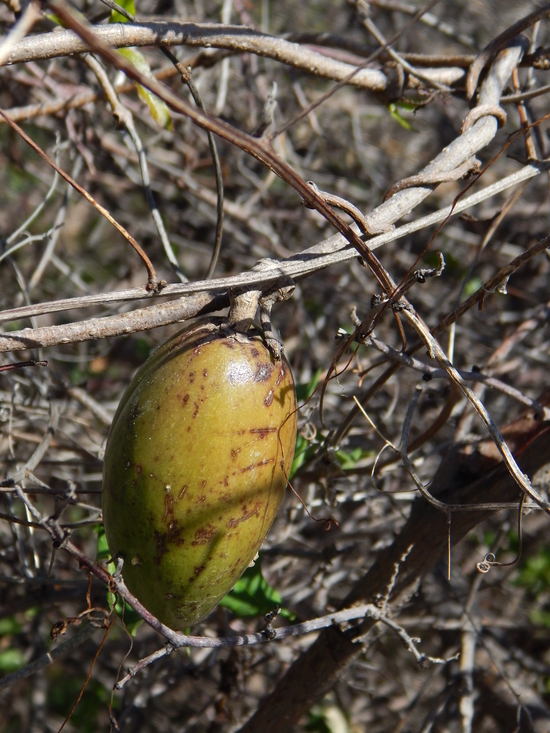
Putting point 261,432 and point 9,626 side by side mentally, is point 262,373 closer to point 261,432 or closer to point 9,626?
point 261,432

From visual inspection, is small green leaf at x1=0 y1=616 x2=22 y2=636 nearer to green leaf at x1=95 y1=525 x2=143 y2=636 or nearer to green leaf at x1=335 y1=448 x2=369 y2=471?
green leaf at x1=95 y1=525 x2=143 y2=636

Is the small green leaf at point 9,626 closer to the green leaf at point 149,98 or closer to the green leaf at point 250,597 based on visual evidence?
the green leaf at point 250,597

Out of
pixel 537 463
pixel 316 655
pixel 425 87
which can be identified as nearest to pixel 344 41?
pixel 425 87

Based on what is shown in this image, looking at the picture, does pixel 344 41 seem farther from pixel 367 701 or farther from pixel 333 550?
pixel 367 701

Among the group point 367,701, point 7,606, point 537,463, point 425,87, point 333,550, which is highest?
point 425,87

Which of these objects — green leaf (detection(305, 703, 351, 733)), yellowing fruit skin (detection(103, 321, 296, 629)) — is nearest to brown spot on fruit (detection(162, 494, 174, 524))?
yellowing fruit skin (detection(103, 321, 296, 629))
